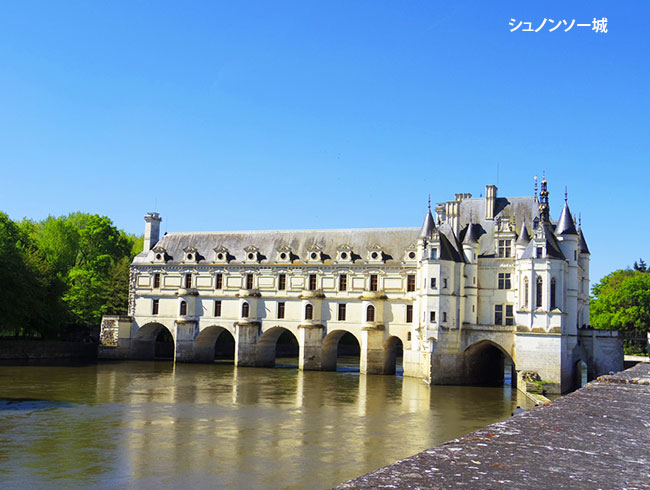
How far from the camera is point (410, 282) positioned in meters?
46.4

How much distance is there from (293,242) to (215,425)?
2879 cm

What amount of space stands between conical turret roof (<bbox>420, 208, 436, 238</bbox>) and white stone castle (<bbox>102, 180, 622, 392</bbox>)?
0.07 metres

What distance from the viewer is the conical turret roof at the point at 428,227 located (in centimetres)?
A: 4288

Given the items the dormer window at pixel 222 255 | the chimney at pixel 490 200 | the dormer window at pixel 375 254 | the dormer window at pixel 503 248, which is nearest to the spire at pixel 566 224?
the dormer window at pixel 503 248

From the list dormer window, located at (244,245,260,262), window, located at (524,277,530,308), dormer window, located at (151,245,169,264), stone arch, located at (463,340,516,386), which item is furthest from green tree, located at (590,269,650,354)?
dormer window, located at (151,245,169,264)

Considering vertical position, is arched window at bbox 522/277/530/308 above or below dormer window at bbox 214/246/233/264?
below

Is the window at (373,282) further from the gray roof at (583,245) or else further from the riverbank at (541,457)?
the riverbank at (541,457)

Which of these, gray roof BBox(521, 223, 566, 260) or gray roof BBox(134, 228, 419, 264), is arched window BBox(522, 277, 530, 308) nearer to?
gray roof BBox(521, 223, 566, 260)

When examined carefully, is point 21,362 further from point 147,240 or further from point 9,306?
point 147,240

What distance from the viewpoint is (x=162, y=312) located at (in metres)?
53.6

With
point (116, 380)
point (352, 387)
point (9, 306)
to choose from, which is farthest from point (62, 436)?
point (9, 306)

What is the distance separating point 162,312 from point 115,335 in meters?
4.21

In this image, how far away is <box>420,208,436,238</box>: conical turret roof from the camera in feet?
141

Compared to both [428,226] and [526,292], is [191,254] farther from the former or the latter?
[526,292]
